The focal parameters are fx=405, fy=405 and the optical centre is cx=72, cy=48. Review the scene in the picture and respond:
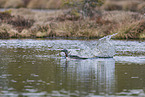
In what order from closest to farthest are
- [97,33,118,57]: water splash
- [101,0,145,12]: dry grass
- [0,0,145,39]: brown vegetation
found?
Result: 1. [97,33,118,57]: water splash
2. [0,0,145,39]: brown vegetation
3. [101,0,145,12]: dry grass

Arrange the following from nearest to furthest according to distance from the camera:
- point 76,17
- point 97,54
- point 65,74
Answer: point 65,74 < point 97,54 < point 76,17

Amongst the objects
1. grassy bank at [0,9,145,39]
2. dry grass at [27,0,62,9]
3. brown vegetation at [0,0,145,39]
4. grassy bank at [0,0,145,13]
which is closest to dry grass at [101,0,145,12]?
grassy bank at [0,0,145,13]

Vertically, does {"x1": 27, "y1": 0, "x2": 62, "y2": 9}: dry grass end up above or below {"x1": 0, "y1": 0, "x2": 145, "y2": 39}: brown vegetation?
above

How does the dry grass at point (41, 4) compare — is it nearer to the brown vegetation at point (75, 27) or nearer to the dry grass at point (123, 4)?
the dry grass at point (123, 4)

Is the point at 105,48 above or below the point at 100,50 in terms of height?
above

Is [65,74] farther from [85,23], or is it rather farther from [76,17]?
[76,17]

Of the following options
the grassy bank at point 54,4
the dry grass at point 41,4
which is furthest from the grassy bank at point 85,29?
the dry grass at point 41,4

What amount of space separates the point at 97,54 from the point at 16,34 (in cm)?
2773

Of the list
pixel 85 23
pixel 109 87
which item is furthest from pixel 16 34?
pixel 109 87

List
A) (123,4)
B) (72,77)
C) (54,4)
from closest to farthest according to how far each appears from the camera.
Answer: (72,77), (123,4), (54,4)

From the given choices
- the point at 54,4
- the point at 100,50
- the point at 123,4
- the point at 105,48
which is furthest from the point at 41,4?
the point at 105,48

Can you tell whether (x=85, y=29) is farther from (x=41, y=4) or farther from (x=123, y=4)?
(x=41, y=4)

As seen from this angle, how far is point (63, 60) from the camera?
2681 centimetres

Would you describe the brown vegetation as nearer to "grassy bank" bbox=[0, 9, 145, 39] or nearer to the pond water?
"grassy bank" bbox=[0, 9, 145, 39]
